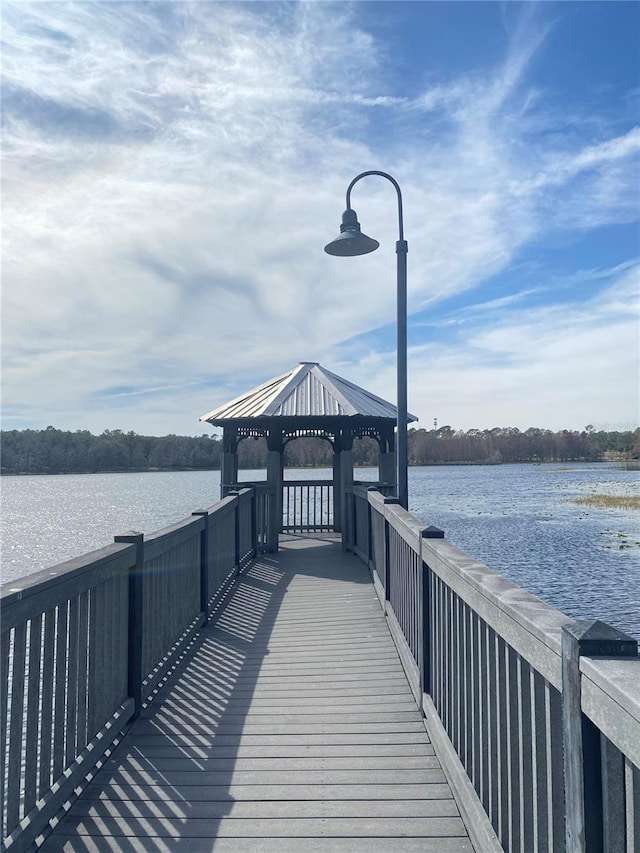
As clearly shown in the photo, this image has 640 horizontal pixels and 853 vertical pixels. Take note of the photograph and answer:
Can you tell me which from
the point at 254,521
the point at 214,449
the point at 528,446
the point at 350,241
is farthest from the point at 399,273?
the point at 528,446

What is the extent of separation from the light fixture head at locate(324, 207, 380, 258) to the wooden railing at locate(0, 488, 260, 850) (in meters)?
4.23

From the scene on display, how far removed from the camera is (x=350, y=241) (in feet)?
24.8

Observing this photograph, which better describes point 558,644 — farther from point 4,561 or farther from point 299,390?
point 4,561

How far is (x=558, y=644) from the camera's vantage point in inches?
63.9

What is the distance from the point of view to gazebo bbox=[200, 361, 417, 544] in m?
10.3

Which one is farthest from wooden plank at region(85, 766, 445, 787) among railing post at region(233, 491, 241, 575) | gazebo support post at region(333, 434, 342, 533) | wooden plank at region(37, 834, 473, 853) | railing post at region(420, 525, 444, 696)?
gazebo support post at region(333, 434, 342, 533)

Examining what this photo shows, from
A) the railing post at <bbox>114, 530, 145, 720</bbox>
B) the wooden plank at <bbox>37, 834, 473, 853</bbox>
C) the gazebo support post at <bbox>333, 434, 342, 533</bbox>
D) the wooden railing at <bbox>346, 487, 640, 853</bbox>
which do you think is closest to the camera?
the wooden railing at <bbox>346, 487, 640, 853</bbox>

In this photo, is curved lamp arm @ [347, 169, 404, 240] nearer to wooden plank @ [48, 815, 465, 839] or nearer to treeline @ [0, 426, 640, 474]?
wooden plank @ [48, 815, 465, 839]

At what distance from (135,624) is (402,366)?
4432 mm

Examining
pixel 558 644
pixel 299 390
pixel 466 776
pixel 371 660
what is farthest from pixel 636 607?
pixel 558 644

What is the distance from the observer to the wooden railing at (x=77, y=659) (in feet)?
7.91

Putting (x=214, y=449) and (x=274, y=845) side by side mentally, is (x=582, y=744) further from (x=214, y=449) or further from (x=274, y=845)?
(x=214, y=449)

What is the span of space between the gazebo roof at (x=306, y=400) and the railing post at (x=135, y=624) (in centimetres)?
628

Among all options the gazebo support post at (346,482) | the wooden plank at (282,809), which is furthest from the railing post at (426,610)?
the gazebo support post at (346,482)
